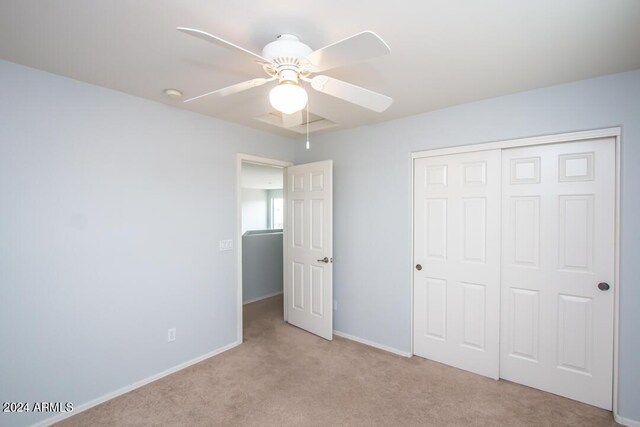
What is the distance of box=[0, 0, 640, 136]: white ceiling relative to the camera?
4.33 feet

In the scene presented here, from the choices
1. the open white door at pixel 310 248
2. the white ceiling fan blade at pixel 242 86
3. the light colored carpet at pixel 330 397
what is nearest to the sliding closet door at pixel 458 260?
the light colored carpet at pixel 330 397

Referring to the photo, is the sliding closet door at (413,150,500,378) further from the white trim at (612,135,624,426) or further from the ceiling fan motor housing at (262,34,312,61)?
the ceiling fan motor housing at (262,34,312,61)

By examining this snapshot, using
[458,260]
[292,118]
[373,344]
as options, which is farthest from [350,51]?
[373,344]

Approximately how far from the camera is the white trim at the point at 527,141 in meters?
2.05

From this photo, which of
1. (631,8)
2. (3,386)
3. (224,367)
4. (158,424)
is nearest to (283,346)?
(224,367)

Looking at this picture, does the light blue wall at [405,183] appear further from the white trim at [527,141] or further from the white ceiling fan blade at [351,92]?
the white ceiling fan blade at [351,92]

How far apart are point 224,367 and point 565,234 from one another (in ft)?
10.1

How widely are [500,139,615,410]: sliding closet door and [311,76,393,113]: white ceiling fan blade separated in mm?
1600

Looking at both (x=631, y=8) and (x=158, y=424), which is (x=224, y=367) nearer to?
(x=158, y=424)

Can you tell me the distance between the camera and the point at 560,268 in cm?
225

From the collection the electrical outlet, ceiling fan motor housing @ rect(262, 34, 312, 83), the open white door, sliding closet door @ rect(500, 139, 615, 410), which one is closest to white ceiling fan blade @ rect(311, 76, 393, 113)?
ceiling fan motor housing @ rect(262, 34, 312, 83)

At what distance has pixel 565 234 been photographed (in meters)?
2.22

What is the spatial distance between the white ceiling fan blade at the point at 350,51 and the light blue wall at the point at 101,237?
183 centimetres

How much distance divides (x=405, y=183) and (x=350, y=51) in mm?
1889
